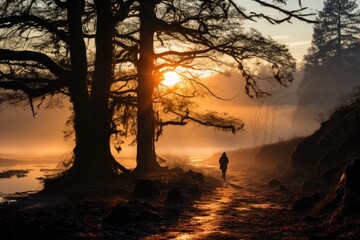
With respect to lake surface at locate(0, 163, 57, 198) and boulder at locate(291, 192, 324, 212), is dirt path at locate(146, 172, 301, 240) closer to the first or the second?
boulder at locate(291, 192, 324, 212)

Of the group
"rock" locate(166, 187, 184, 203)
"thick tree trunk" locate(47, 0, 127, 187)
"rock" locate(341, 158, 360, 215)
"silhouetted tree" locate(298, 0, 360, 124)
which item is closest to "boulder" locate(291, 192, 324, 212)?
"rock" locate(341, 158, 360, 215)

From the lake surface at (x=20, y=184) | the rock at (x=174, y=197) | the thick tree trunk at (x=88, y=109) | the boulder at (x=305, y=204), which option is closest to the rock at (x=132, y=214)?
the rock at (x=174, y=197)

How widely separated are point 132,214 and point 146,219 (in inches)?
13.0

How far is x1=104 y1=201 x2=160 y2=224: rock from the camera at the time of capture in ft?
27.2

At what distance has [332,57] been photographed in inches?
2625

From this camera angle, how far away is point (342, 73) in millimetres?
65125

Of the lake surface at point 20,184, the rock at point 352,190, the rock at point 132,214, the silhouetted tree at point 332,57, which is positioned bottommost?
the lake surface at point 20,184

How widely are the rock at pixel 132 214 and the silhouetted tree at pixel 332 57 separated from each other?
56.4 metres

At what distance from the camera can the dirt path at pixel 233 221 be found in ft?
25.1

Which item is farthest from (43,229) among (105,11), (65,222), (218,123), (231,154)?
(231,154)

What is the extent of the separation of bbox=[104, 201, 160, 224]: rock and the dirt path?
662mm

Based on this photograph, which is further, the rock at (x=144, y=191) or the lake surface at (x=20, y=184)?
the lake surface at (x=20, y=184)

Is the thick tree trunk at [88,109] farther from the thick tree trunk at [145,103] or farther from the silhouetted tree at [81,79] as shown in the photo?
the thick tree trunk at [145,103]

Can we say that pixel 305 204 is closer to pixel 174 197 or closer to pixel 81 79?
pixel 174 197
